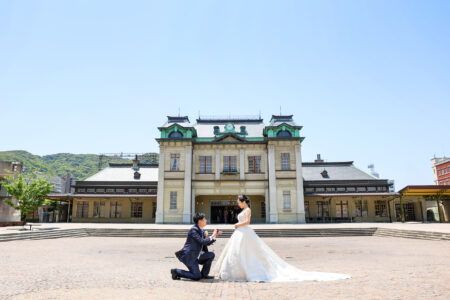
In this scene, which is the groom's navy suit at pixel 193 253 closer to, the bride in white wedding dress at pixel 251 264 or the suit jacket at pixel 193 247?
the suit jacket at pixel 193 247

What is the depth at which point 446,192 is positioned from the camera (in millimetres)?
31578

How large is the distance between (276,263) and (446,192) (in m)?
33.9

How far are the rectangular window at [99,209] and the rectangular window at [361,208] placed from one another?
31164 mm

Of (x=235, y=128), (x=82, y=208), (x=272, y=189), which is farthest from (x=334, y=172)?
(x=82, y=208)

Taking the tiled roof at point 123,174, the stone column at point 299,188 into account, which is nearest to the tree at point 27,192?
the tiled roof at point 123,174

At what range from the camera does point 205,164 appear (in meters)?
33.1

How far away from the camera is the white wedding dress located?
6.72 m

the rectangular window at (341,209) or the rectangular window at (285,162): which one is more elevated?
the rectangular window at (285,162)

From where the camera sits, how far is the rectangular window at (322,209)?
34625mm

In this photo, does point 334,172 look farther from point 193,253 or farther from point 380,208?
point 193,253

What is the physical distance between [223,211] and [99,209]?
15556mm

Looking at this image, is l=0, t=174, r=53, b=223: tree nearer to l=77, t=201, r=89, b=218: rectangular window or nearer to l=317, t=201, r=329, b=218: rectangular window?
l=77, t=201, r=89, b=218: rectangular window

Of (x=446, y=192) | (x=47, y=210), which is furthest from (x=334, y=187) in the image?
(x=47, y=210)

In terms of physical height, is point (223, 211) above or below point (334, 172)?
below
